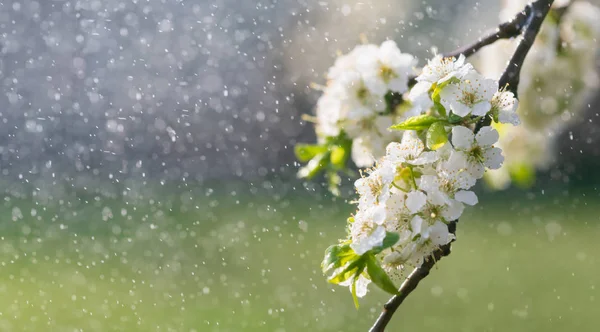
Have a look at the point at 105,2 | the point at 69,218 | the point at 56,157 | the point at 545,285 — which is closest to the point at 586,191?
the point at 545,285

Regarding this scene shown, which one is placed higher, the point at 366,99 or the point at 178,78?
the point at 178,78

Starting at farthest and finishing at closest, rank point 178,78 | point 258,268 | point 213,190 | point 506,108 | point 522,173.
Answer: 1. point 178,78
2. point 213,190
3. point 258,268
4. point 522,173
5. point 506,108

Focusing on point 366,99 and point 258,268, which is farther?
point 258,268

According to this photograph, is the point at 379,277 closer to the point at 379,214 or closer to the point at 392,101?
the point at 379,214

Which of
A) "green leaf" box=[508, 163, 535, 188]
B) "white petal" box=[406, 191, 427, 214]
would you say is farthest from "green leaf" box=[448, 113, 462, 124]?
"green leaf" box=[508, 163, 535, 188]

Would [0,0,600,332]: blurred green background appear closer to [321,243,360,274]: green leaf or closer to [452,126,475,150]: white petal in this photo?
[452,126,475,150]: white petal

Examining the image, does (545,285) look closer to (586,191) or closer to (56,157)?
(586,191)

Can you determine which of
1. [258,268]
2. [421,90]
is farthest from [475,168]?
[258,268]

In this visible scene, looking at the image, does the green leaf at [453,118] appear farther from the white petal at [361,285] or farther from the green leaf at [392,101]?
the green leaf at [392,101]

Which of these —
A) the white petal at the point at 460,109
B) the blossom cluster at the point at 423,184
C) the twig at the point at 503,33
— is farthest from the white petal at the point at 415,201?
the twig at the point at 503,33
